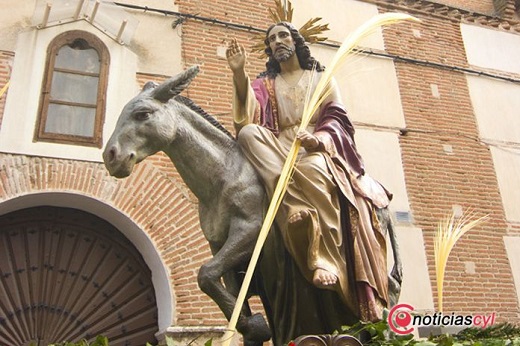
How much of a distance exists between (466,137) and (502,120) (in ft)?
3.24

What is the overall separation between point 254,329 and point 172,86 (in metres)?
1.26

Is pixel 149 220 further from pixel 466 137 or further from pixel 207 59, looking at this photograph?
pixel 466 137

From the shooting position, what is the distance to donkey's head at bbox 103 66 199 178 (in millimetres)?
2574

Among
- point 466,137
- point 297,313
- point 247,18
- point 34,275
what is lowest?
point 297,313

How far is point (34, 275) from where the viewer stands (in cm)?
625

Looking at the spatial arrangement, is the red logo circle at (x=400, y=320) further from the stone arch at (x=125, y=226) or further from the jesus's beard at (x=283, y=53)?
the stone arch at (x=125, y=226)

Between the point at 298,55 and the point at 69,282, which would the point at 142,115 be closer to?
the point at 298,55

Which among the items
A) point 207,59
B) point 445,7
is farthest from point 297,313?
point 445,7

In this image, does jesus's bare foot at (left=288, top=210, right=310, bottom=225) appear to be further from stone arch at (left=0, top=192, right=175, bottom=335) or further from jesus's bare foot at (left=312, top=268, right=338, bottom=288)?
stone arch at (left=0, top=192, right=175, bottom=335)

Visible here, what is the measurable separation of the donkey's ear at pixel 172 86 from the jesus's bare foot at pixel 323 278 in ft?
3.79

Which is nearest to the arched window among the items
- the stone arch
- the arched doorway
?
the stone arch

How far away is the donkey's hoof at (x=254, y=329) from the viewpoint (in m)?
2.47

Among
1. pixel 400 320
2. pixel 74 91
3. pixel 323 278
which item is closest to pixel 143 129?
pixel 323 278

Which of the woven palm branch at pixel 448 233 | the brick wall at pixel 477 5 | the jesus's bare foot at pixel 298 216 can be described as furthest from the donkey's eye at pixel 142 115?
the brick wall at pixel 477 5
